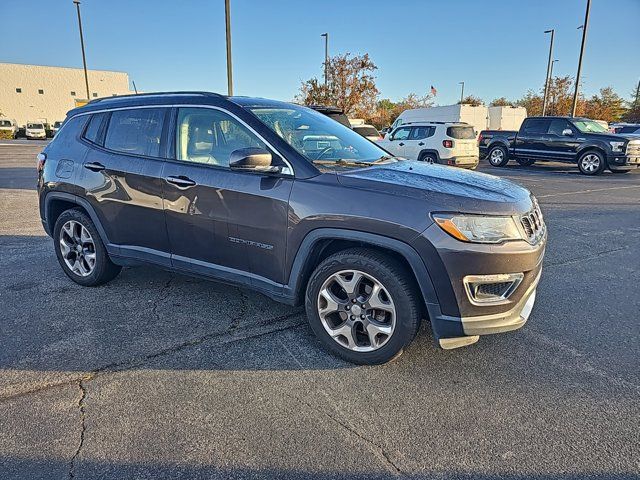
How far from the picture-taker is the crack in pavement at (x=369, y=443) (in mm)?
2138

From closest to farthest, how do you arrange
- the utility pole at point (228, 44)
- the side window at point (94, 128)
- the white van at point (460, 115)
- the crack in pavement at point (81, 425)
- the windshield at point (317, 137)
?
the crack in pavement at point (81, 425) → the windshield at point (317, 137) → the side window at point (94, 128) → the utility pole at point (228, 44) → the white van at point (460, 115)

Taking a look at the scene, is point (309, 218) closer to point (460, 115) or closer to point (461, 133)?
point (461, 133)

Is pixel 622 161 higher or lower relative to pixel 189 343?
higher

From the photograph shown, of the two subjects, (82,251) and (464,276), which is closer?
(464,276)

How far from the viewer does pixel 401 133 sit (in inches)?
596

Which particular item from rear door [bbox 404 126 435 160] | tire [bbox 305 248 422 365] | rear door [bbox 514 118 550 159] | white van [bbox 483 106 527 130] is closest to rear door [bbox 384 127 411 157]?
rear door [bbox 404 126 435 160]

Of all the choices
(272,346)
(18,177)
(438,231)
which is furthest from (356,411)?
(18,177)

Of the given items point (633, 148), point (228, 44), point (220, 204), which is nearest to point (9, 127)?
point (228, 44)

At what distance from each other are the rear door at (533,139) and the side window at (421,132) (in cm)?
510

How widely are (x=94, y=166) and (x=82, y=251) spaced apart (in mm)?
882

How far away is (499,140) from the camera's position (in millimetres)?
18062

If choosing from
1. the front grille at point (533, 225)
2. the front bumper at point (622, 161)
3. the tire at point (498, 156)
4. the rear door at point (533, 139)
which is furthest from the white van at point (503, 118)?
the front grille at point (533, 225)

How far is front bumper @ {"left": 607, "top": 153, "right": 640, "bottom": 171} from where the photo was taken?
47.3ft

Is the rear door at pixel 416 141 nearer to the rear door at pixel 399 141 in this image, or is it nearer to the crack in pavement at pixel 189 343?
the rear door at pixel 399 141
